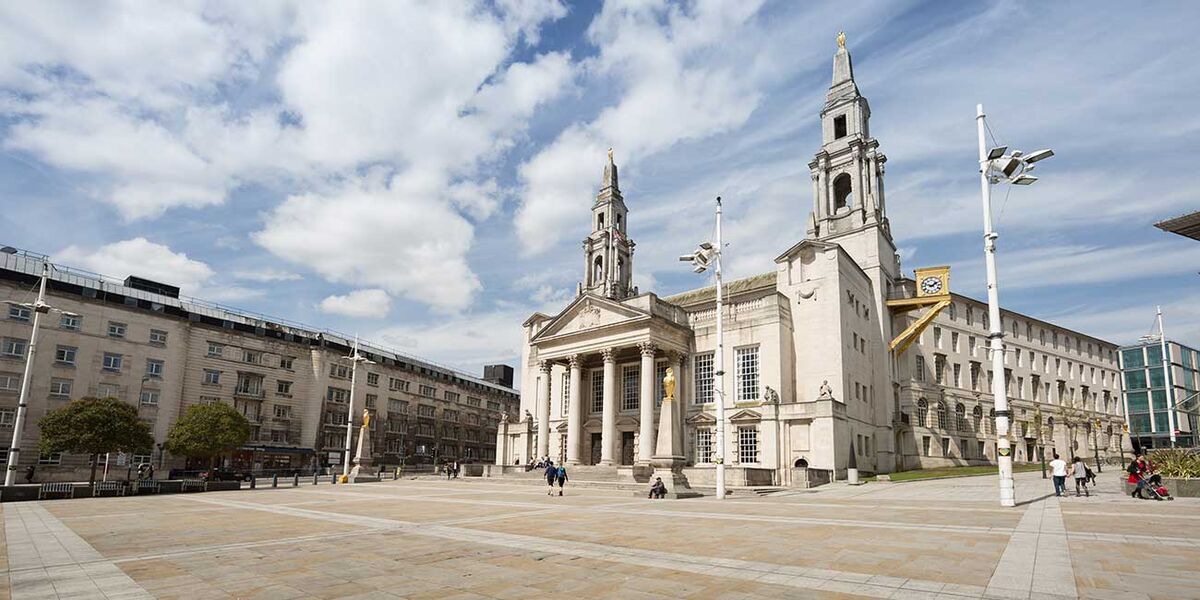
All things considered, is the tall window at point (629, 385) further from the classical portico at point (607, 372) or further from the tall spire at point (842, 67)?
the tall spire at point (842, 67)

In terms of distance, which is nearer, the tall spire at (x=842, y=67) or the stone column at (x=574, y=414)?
the stone column at (x=574, y=414)

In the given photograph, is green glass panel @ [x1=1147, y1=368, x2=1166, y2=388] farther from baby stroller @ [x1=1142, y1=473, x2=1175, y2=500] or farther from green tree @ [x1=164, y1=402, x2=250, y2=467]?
green tree @ [x1=164, y1=402, x2=250, y2=467]

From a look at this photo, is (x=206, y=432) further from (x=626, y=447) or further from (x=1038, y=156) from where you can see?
(x=1038, y=156)

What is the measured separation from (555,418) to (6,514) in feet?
124

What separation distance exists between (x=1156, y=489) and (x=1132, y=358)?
90463mm

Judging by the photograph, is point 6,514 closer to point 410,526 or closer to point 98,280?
point 410,526

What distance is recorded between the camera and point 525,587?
8.18m

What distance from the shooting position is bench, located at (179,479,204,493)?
33691 mm

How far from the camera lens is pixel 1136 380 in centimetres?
8969

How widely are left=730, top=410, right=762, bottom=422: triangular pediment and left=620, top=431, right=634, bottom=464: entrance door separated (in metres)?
9.50

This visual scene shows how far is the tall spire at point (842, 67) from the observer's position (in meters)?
60.2

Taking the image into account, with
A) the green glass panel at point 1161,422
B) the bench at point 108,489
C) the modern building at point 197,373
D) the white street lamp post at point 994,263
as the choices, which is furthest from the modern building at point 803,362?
the green glass panel at point 1161,422

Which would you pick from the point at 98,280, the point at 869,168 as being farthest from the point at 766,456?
the point at 98,280

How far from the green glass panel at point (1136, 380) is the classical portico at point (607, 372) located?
80241 mm
